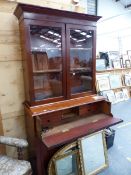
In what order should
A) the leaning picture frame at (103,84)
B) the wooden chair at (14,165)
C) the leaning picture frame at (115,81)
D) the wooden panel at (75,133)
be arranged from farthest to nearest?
the leaning picture frame at (115,81)
the leaning picture frame at (103,84)
the wooden panel at (75,133)
the wooden chair at (14,165)

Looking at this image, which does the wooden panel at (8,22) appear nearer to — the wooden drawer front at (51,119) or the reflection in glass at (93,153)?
the wooden drawer front at (51,119)

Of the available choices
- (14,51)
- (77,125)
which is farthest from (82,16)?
(77,125)

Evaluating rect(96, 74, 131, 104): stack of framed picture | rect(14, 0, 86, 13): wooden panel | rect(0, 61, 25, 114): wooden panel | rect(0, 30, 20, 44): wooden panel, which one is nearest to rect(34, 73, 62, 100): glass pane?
rect(0, 61, 25, 114): wooden panel

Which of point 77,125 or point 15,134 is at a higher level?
point 77,125

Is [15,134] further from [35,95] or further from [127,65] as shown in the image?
[127,65]

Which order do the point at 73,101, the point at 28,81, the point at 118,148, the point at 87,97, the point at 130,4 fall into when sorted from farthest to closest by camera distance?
1. the point at 130,4
2. the point at 118,148
3. the point at 87,97
4. the point at 73,101
5. the point at 28,81

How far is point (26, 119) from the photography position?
1940mm

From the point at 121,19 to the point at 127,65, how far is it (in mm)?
1563

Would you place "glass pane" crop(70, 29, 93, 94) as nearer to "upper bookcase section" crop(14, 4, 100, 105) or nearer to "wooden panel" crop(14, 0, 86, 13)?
"upper bookcase section" crop(14, 4, 100, 105)

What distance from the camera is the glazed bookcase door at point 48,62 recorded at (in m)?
1.70

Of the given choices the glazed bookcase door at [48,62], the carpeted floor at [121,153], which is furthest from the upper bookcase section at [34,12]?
the carpeted floor at [121,153]

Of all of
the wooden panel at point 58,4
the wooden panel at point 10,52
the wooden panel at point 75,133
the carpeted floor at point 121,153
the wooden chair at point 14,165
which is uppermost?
the wooden panel at point 58,4

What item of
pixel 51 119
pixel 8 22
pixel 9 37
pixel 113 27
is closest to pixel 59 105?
pixel 51 119

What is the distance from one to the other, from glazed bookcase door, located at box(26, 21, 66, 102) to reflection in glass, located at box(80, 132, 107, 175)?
25.4 inches
